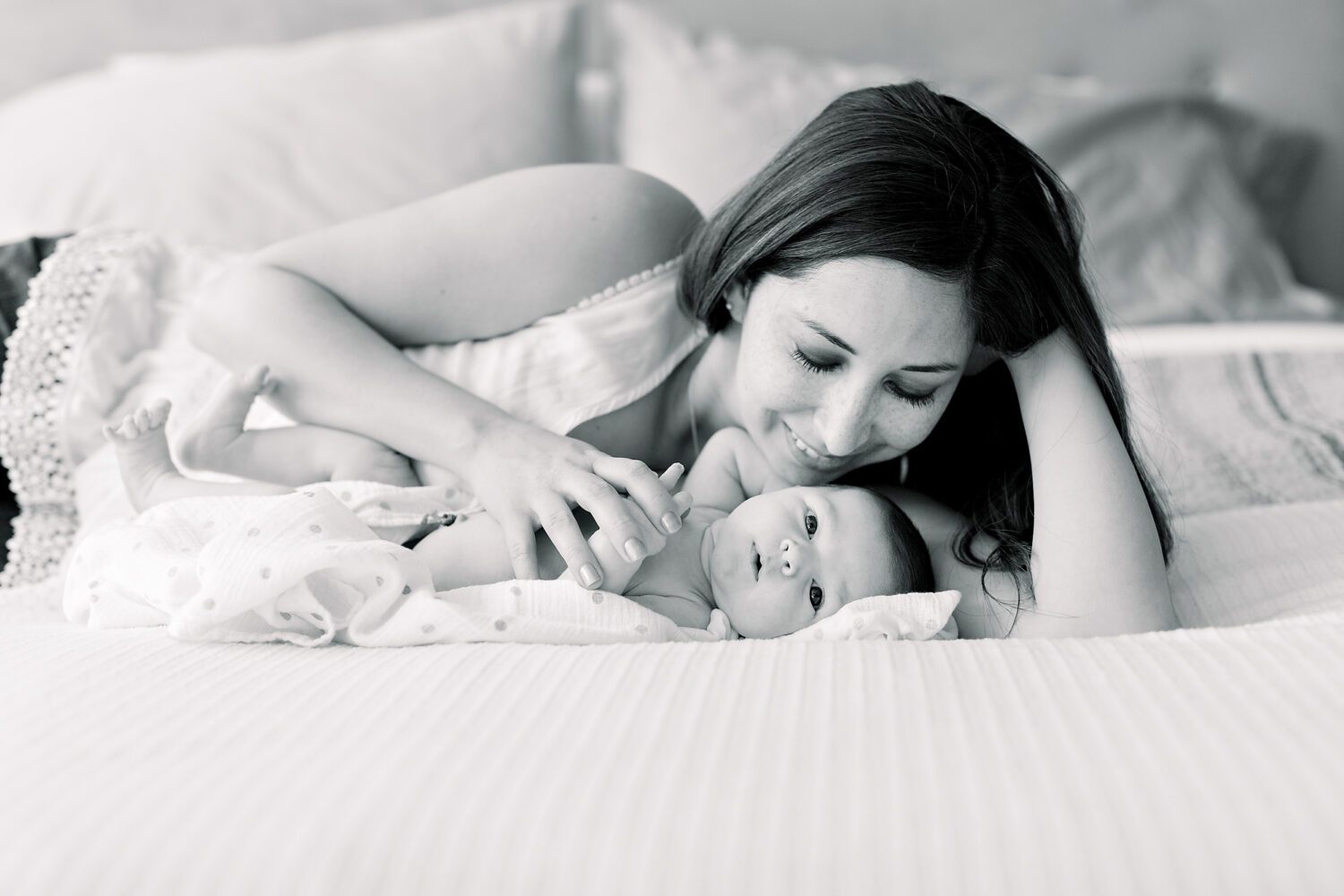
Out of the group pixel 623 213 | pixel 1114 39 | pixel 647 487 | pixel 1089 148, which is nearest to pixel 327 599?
pixel 647 487

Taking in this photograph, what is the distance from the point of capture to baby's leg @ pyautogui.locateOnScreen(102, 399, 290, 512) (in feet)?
3.57

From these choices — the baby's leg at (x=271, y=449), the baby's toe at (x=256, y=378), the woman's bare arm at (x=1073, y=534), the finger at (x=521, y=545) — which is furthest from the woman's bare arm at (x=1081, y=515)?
the baby's toe at (x=256, y=378)

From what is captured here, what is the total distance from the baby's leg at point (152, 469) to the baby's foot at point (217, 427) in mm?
38

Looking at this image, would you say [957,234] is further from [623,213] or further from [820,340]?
[623,213]

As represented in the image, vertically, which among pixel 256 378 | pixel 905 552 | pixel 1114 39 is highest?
pixel 1114 39

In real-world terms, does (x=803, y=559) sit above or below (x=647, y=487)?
below

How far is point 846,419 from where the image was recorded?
0.99 metres

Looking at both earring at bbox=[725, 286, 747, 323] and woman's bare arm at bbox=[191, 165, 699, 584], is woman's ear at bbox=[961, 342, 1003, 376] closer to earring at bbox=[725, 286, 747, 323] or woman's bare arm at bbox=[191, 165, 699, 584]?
earring at bbox=[725, 286, 747, 323]

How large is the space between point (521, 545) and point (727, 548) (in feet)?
0.64

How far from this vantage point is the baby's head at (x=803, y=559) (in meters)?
1.00

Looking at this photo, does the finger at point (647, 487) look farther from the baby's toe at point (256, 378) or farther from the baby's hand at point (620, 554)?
the baby's toe at point (256, 378)

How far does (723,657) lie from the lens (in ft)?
2.53

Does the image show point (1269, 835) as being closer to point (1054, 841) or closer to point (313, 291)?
point (1054, 841)

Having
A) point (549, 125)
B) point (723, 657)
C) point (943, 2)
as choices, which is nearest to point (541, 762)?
point (723, 657)
